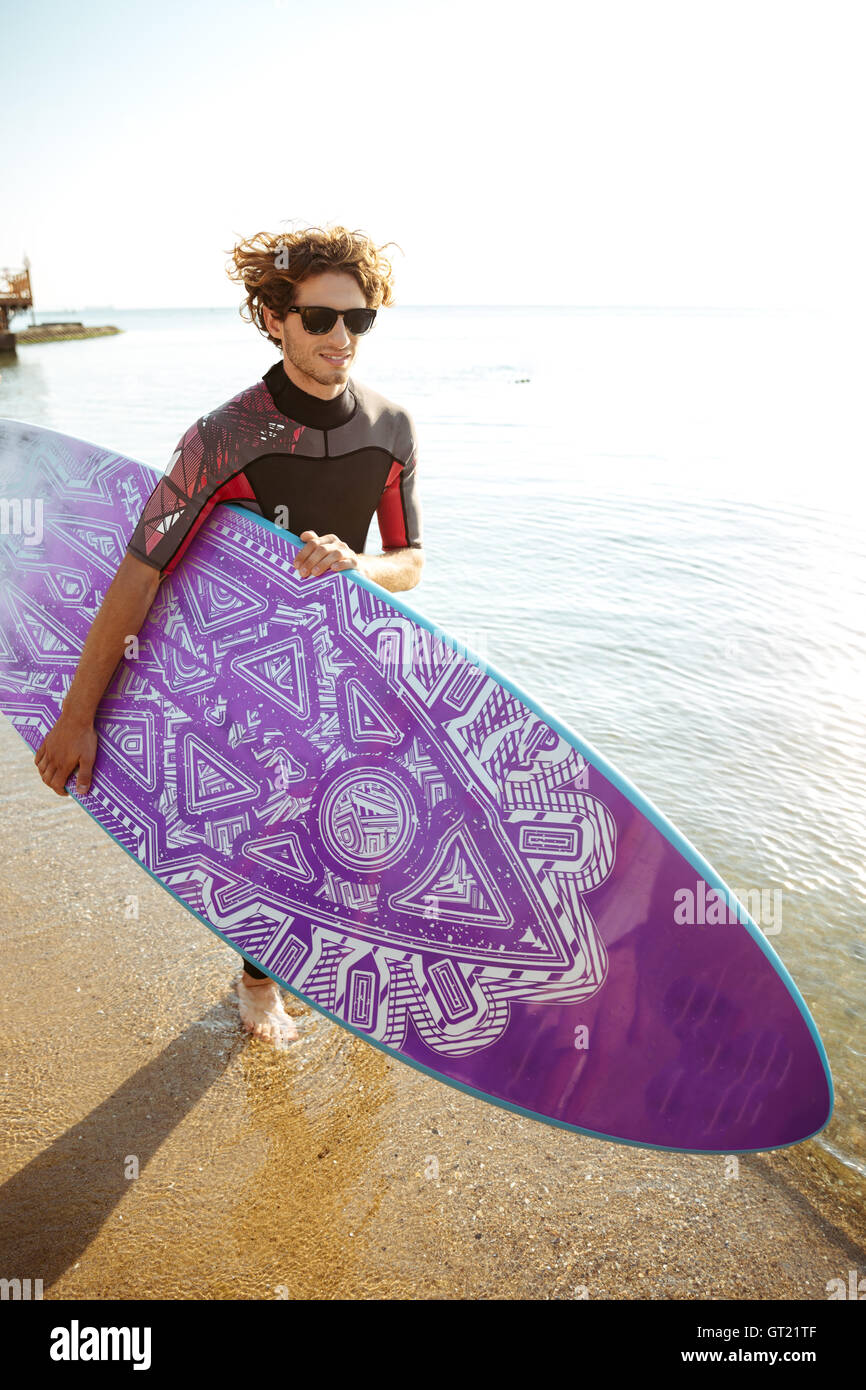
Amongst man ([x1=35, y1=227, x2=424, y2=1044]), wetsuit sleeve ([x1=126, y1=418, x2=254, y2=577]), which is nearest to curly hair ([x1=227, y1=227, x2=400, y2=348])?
man ([x1=35, y1=227, x2=424, y2=1044])

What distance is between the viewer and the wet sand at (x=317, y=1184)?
77.5 inches

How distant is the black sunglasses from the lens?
2.02 m

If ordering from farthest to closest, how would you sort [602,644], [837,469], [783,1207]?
[837,469]
[602,644]
[783,1207]

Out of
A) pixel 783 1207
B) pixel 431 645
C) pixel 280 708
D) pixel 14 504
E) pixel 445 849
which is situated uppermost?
pixel 14 504

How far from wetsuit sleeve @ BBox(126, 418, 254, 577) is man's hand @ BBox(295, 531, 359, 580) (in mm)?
226

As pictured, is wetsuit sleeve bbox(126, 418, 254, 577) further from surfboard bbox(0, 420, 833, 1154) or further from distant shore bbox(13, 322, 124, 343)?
distant shore bbox(13, 322, 124, 343)

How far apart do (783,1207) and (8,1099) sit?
2.11m

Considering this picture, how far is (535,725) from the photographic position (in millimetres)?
2100

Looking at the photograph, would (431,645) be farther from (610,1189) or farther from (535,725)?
(610,1189)

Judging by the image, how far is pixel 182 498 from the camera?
2127 millimetres

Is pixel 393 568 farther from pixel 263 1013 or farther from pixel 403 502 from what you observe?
pixel 263 1013

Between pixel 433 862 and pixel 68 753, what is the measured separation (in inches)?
44.0

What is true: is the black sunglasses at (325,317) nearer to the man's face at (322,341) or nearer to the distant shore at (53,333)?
the man's face at (322,341)
